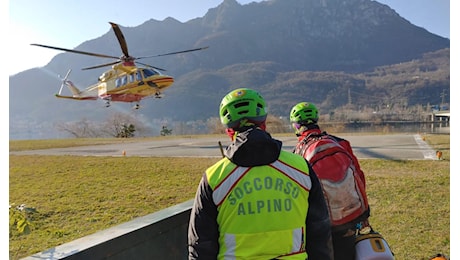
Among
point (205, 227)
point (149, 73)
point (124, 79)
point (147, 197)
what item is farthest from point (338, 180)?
point (124, 79)

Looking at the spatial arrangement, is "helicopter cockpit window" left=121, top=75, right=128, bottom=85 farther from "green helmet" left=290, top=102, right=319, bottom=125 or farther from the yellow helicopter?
"green helmet" left=290, top=102, right=319, bottom=125

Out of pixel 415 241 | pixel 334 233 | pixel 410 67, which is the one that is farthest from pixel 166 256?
pixel 410 67

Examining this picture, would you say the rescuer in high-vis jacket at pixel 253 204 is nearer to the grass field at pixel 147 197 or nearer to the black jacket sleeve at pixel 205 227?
the black jacket sleeve at pixel 205 227

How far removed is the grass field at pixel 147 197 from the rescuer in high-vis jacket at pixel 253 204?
3656 millimetres

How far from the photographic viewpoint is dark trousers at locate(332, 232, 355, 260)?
2687mm

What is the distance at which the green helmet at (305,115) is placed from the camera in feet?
10.4

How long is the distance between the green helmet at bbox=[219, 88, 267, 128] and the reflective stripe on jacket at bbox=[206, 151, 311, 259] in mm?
272

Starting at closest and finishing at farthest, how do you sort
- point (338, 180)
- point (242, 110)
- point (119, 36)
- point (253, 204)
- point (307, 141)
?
point (253, 204)
point (242, 110)
point (338, 180)
point (307, 141)
point (119, 36)

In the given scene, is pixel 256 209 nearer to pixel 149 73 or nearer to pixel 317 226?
pixel 317 226

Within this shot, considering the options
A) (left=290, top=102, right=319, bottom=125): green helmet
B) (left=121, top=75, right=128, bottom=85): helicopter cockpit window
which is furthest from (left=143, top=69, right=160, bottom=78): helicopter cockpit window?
(left=290, top=102, right=319, bottom=125): green helmet

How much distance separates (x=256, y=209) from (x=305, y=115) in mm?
1673

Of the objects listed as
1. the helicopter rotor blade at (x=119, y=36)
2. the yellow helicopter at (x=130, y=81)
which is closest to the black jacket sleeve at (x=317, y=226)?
the helicopter rotor blade at (x=119, y=36)

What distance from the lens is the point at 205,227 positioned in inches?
69.1

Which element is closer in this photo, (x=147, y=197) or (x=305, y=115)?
(x=305, y=115)
